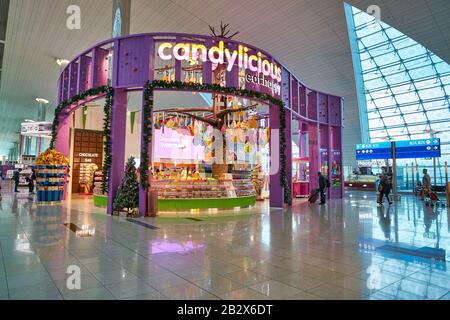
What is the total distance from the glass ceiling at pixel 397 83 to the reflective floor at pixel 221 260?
60.1 ft

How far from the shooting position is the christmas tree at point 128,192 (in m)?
7.71

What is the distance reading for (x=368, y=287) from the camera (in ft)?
9.25

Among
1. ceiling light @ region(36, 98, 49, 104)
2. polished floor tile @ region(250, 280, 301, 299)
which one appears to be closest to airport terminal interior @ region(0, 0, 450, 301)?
polished floor tile @ region(250, 280, 301, 299)

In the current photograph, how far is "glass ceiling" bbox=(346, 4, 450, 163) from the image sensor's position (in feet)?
65.9

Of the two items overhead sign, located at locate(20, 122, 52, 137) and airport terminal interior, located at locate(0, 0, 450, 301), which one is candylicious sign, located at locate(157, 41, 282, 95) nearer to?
airport terminal interior, located at locate(0, 0, 450, 301)

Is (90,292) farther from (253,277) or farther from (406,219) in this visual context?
(406,219)

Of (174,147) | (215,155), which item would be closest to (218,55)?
(215,155)

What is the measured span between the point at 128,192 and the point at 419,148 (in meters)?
15.0

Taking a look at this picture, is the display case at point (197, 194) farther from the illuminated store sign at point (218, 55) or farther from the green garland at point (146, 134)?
the illuminated store sign at point (218, 55)

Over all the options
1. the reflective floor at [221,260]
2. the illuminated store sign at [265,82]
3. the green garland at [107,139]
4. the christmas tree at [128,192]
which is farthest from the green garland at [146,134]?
the illuminated store sign at [265,82]

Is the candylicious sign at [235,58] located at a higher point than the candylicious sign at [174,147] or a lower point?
higher

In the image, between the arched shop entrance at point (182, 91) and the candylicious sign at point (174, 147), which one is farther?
the candylicious sign at point (174, 147)

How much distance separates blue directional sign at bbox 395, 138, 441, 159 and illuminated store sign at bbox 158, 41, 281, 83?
1016 centimetres

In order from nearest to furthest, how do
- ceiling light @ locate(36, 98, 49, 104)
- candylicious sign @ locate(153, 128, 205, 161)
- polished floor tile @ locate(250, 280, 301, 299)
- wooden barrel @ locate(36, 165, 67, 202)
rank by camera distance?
polished floor tile @ locate(250, 280, 301, 299) → wooden barrel @ locate(36, 165, 67, 202) → candylicious sign @ locate(153, 128, 205, 161) → ceiling light @ locate(36, 98, 49, 104)
